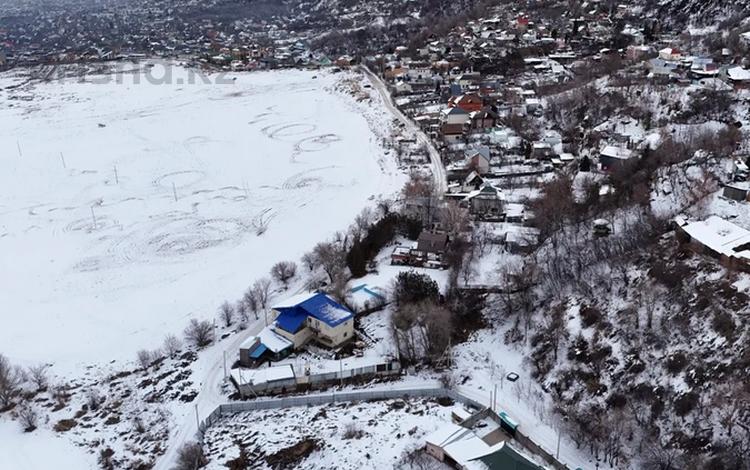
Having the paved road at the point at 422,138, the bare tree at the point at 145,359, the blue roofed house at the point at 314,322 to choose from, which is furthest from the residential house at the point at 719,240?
the bare tree at the point at 145,359

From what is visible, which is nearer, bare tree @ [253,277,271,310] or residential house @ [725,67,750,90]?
bare tree @ [253,277,271,310]

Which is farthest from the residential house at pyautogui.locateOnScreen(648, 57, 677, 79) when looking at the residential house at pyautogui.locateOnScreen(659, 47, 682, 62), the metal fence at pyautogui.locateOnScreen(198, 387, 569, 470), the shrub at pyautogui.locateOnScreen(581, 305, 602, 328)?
the metal fence at pyautogui.locateOnScreen(198, 387, 569, 470)

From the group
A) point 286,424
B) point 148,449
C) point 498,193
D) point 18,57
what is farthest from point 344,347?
point 18,57

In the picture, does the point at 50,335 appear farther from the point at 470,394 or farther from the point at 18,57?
the point at 18,57

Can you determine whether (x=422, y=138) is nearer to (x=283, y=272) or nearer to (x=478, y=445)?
(x=283, y=272)

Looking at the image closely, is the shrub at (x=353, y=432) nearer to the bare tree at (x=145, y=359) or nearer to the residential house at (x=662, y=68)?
the bare tree at (x=145, y=359)

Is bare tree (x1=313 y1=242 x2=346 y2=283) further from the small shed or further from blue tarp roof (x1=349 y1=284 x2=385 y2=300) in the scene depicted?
the small shed

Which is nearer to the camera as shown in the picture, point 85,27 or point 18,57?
point 18,57
